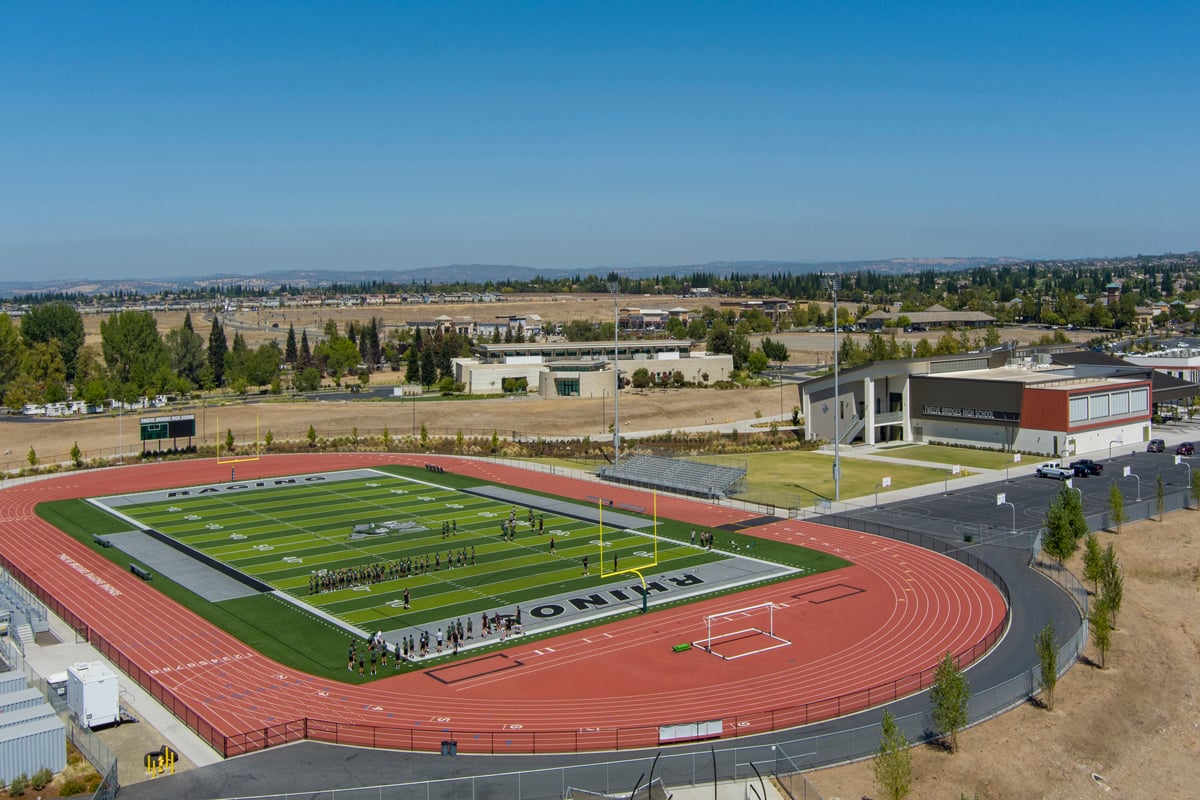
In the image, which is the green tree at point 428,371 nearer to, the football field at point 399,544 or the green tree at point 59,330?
the green tree at point 59,330

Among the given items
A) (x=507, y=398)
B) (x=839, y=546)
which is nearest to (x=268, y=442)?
(x=507, y=398)

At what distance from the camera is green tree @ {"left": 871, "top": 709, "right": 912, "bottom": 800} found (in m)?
24.5

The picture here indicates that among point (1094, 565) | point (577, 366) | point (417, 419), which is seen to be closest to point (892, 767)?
point (1094, 565)

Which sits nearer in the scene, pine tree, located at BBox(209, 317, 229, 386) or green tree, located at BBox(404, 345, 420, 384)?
green tree, located at BBox(404, 345, 420, 384)

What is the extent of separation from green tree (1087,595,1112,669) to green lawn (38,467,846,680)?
12559mm

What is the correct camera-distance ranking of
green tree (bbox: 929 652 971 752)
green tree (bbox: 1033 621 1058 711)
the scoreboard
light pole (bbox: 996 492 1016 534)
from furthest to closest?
the scoreboard < light pole (bbox: 996 492 1016 534) < green tree (bbox: 1033 621 1058 711) < green tree (bbox: 929 652 971 752)

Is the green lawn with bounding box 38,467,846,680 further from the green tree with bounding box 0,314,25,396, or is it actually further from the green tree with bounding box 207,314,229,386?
the green tree with bounding box 207,314,229,386

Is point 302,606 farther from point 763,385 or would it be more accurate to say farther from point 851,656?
point 763,385

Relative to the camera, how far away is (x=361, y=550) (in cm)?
5172

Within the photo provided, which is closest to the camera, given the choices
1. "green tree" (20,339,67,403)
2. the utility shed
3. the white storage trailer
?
the utility shed

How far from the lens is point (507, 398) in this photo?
116 metres

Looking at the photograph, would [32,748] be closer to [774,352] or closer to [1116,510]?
[1116,510]

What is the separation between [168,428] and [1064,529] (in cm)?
6496

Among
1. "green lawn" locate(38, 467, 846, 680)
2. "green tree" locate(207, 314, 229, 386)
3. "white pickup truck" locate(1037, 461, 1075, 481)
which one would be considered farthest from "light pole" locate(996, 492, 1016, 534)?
"green tree" locate(207, 314, 229, 386)
